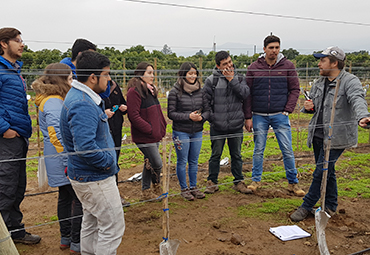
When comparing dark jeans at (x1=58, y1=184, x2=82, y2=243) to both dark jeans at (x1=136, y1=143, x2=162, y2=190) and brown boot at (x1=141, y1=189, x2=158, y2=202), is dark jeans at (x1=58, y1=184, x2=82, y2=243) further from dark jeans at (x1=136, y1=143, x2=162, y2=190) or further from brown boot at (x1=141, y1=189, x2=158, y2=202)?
brown boot at (x1=141, y1=189, x2=158, y2=202)

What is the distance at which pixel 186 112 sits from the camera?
4.29m

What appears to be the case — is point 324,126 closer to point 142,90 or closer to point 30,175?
point 142,90

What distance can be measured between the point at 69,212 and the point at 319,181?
273 cm

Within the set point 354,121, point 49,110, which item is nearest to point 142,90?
point 49,110

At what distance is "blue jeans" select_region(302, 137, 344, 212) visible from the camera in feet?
11.5

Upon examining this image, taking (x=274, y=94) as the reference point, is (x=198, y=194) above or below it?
below

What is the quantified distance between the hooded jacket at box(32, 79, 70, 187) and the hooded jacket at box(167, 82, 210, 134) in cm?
168

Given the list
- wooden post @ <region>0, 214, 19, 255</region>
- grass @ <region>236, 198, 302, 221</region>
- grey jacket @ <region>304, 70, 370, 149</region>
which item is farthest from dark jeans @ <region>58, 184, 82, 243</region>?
grey jacket @ <region>304, 70, 370, 149</region>

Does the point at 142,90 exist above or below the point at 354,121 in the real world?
above

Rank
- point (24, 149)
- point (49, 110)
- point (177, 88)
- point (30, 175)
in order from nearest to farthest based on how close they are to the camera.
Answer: point (49, 110) < point (24, 149) < point (177, 88) < point (30, 175)

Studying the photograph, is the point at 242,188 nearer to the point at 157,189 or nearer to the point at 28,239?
the point at 157,189

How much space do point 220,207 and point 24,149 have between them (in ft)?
8.09

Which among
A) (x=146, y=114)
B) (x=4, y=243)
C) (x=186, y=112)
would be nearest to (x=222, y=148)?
(x=186, y=112)

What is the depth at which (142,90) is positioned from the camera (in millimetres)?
3943
